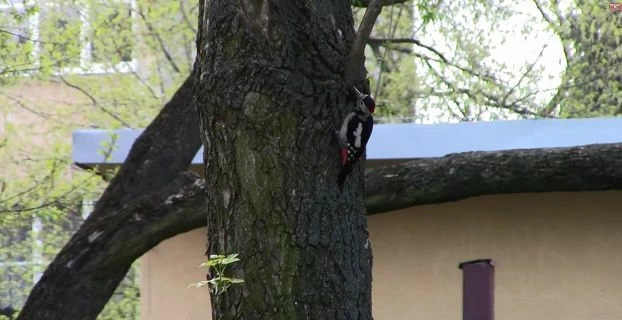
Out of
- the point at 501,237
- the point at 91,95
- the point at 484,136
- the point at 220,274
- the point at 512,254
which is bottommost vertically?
the point at 220,274

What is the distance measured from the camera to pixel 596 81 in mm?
14047

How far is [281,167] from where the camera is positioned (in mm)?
4223

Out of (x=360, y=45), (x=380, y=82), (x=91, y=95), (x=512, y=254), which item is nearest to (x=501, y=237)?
(x=512, y=254)

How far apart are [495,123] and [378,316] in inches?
71.1

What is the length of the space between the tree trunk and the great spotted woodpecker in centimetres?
4

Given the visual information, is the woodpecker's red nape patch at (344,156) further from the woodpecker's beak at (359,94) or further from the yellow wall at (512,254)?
the yellow wall at (512,254)

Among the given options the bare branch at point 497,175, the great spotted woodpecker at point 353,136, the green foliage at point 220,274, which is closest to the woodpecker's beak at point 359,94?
the great spotted woodpecker at point 353,136

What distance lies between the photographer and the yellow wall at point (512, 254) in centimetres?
816

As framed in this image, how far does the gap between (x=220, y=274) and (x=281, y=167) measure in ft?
1.47

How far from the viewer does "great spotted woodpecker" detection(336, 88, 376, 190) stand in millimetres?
4273

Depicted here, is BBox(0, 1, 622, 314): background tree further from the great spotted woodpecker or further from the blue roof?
the great spotted woodpecker

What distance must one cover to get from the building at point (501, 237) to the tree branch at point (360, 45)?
136 inches

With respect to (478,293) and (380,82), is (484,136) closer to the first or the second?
(478,293)

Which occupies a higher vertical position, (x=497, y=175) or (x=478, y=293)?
(x=497, y=175)
